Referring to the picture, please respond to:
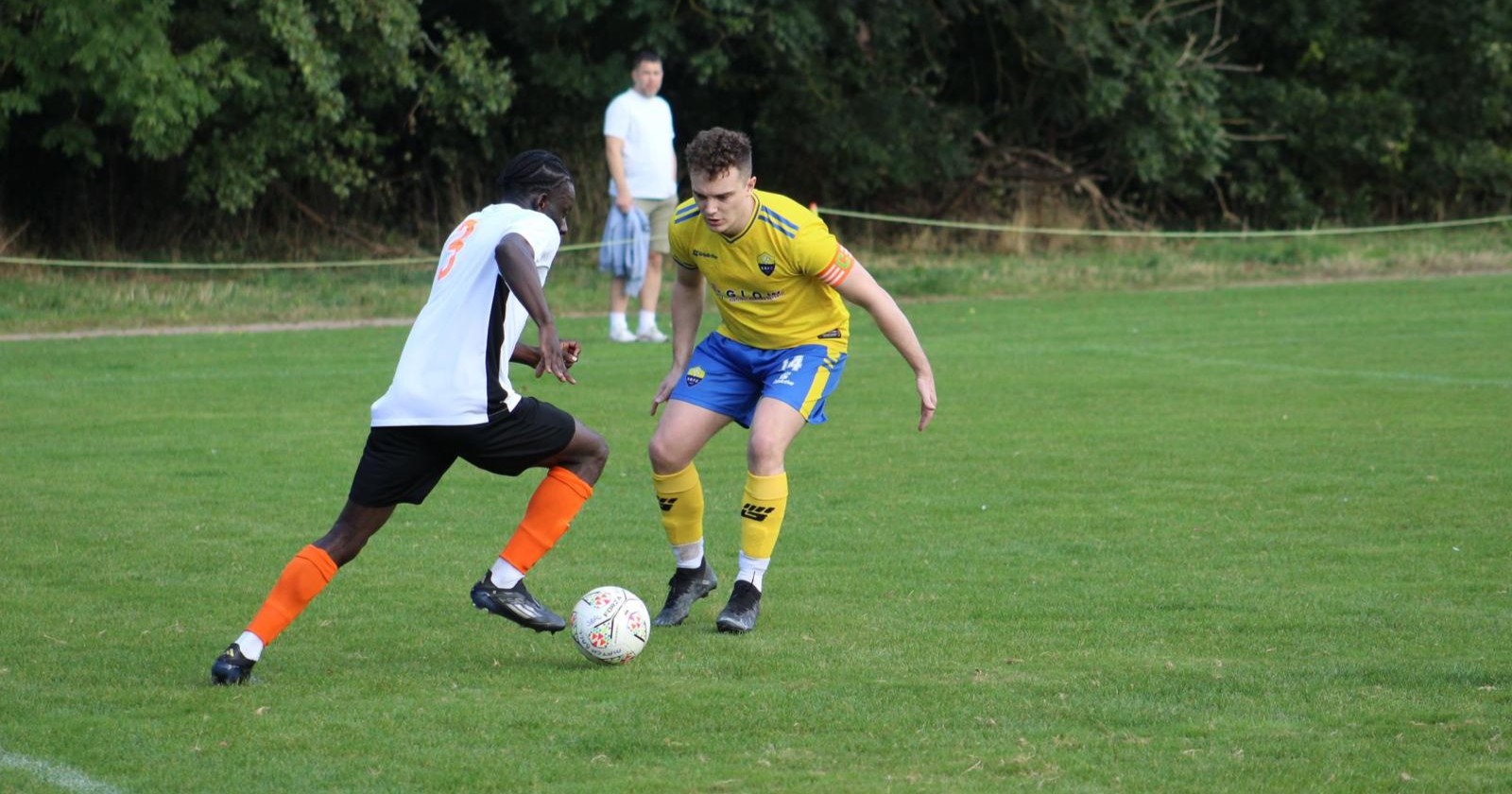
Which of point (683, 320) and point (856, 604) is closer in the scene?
point (856, 604)

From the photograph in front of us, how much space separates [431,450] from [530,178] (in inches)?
37.9

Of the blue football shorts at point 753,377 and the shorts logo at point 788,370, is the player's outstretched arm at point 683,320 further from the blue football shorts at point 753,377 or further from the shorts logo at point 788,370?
the shorts logo at point 788,370

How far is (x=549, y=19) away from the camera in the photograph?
966 inches

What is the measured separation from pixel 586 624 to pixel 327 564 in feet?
2.81

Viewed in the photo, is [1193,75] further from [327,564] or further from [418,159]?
[327,564]

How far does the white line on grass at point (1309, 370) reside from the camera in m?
13.3

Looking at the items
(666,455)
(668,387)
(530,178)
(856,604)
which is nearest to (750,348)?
(668,387)

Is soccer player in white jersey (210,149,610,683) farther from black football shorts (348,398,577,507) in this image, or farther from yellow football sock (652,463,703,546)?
yellow football sock (652,463,703,546)

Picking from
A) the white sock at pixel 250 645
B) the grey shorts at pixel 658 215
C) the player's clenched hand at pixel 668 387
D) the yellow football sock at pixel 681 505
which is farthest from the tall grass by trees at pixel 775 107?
the white sock at pixel 250 645

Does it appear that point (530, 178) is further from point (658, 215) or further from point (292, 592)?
point (658, 215)

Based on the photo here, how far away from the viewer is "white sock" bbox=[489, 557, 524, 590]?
6020mm

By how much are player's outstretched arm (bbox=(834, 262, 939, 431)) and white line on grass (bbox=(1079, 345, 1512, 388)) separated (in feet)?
26.2

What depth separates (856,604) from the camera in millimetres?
6668

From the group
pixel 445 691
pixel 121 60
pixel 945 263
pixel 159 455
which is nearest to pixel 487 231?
pixel 445 691
